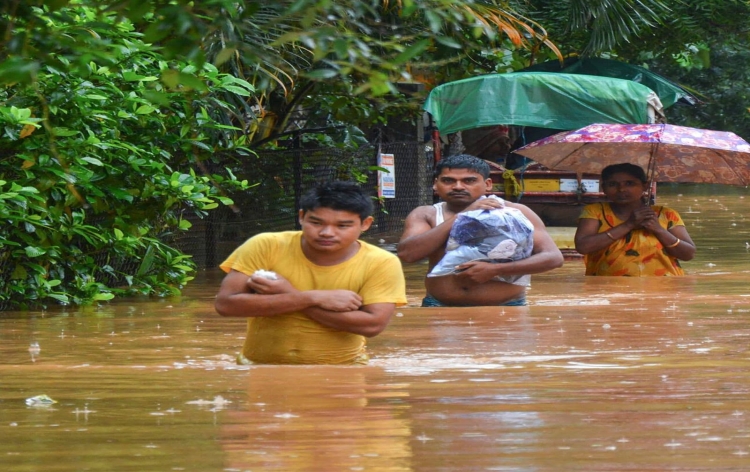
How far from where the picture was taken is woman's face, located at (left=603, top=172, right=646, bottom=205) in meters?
11.0

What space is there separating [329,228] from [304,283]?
0.30 m

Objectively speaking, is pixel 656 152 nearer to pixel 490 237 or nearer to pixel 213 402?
pixel 490 237

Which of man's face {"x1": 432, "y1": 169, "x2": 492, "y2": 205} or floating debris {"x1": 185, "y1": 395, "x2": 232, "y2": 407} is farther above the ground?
man's face {"x1": 432, "y1": 169, "x2": 492, "y2": 205}

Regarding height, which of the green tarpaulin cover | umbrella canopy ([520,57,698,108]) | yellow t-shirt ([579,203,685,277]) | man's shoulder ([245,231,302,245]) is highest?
umbrella canopy ([520,57,698,108])

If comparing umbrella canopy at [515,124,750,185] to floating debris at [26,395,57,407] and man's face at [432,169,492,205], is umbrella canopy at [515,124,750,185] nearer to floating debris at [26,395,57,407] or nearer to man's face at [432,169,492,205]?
man's face at [432,169,492,205]

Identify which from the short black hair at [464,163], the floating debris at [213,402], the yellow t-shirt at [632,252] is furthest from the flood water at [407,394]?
the yellow t-shirt at [632,252]

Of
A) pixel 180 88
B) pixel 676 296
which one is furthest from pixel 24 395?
pixel 676 296

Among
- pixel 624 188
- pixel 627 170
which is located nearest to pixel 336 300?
pixel 624 188

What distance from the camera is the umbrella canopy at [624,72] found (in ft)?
57.0

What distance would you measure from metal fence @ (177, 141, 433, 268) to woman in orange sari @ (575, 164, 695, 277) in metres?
3.41

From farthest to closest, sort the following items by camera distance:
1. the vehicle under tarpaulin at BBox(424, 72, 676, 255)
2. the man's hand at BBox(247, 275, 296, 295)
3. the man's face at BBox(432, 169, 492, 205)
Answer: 1. the vehicle under tarpaulin at BBox(424, 72, 676, 255)
2. the man's face at BBox(432, 169, 492, 205)
3. the man's hand at BBox(247, 275, 296, 295)

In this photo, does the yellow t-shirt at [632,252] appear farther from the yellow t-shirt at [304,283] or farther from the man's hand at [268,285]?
the man's hand at [268,285]

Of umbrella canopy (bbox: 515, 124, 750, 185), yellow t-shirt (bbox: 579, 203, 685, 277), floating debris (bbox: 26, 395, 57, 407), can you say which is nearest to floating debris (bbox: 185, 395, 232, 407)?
floating debris (bbox: 26, 395, 57, 407)

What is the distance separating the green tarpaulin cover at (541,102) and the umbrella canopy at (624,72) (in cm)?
201
